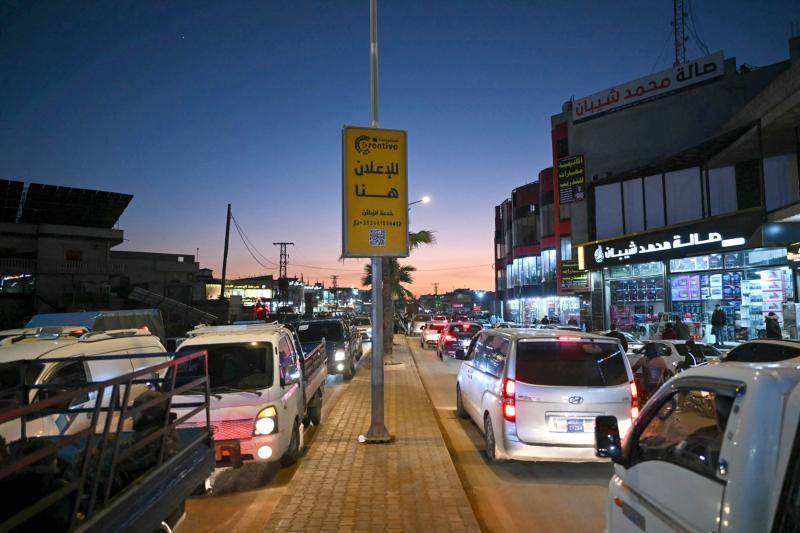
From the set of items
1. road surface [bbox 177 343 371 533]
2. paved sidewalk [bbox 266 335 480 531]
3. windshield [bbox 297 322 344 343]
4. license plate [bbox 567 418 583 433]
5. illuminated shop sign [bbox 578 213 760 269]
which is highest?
illuminated shop sign [bbox 578 213 760 269]

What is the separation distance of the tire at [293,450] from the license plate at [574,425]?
361 cm

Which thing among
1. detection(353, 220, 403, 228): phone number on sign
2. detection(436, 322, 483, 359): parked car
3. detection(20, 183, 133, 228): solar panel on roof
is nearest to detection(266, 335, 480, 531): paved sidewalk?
detection(353, 220, 403, 228): phone number on sign

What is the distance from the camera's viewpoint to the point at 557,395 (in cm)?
686

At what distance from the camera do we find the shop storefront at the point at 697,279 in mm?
20453

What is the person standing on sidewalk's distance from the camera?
21.0m

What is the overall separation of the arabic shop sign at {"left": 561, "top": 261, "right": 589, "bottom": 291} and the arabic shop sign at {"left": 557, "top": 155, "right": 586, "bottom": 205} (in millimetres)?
4327

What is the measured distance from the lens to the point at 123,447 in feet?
12.4

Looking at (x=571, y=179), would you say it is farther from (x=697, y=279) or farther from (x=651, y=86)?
(x=697, y=279)

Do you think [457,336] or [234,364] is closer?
[234,364]

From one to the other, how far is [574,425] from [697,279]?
2015 cm

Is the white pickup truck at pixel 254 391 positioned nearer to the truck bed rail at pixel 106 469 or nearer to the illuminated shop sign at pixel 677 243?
the truck bed rail at pixel 106 469

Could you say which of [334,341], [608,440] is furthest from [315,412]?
[334,341]

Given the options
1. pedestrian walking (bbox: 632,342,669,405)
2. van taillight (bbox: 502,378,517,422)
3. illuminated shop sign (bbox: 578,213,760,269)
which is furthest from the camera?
illuminated shop sign (bbox: 578,213,760,269)

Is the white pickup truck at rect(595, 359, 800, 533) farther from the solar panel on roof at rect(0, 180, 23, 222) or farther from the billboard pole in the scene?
the solar panel on roof at rect(0, 180, 23, 222)
